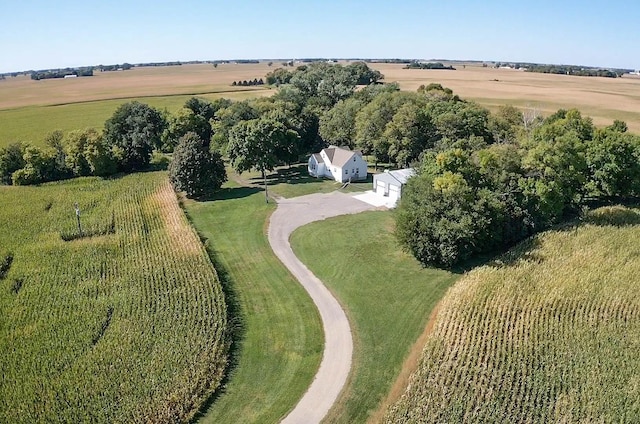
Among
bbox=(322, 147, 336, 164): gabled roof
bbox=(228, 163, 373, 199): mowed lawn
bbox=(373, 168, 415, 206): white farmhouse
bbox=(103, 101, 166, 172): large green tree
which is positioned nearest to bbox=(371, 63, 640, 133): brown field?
bbox=(373, 168, 415, 206): white farmhouse

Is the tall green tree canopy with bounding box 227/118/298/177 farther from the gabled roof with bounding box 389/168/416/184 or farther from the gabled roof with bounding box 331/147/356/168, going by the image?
the gabled roof with bounding box 389/168/416/184

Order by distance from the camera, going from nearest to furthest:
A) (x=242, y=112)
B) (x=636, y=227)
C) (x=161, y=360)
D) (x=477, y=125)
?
(x=161, y=360) < (x=636, y=227) < (x=477, y=125) < (x=242, y=112)

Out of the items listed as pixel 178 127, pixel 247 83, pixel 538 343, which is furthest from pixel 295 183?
pixel 247 83

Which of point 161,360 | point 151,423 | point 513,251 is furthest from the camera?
point 513,251

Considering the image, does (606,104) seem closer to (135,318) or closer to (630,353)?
(630,353)

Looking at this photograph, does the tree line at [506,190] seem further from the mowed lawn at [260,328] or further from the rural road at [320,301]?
the mowed lawn at [260,328]

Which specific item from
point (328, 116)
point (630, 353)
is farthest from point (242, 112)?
point (630, 353)

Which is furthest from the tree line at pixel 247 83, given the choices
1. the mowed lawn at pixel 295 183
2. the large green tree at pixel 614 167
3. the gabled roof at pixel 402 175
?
the large green tree at pixel 614 167
